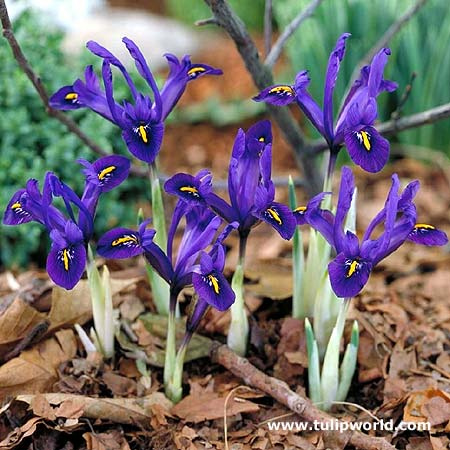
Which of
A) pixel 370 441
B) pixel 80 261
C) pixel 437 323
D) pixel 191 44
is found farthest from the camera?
pixel 191 44

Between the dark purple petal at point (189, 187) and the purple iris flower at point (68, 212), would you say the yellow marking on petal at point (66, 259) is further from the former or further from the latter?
the dark purple petal at point (189, 187)

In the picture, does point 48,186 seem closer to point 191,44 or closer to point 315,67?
point 315,67

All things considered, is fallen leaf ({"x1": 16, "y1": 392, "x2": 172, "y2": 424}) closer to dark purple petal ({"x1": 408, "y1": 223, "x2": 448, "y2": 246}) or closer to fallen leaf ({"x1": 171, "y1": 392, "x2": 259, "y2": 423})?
fallen leaf ({"x1": 171, "y1": 392, "x2": 259, "y2": 423})

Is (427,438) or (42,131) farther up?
(42,131)

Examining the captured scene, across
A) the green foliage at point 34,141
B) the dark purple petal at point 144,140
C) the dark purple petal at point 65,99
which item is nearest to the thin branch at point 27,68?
the dark purple petal at point 65,99

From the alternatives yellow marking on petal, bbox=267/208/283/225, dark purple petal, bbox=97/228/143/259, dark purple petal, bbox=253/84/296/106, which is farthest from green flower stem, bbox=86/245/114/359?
dark purple petal, bbox=253/84/296/106

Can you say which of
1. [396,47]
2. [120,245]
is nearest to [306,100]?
[120,245]

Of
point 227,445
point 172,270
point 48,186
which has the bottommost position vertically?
point 227,445

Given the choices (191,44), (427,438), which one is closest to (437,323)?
(427,438)
